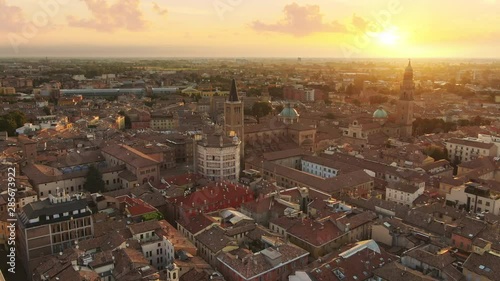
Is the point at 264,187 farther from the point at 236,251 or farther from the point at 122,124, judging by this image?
the point at 122,124

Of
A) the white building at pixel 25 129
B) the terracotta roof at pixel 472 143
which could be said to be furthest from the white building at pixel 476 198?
the white building at pixel 25 129

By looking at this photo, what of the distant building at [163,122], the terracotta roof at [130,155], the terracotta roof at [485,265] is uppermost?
the terracotta roof at [130,155]

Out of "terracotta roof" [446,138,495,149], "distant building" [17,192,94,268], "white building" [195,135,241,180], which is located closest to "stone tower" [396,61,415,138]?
"terracotta roof" [446,138,495,149]

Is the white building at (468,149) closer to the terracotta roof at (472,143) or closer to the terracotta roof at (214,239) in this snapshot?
the terracotta roof at (472,143)

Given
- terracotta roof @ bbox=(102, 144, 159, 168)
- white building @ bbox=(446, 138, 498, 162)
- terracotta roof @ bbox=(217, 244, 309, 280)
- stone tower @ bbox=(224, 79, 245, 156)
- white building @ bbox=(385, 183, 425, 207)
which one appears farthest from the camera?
white building @ bbox=(446, 138, 498, 162)

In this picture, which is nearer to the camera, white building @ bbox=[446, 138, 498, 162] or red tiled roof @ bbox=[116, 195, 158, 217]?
red tiled roof @ bbox=[116, 195, 158, 217]

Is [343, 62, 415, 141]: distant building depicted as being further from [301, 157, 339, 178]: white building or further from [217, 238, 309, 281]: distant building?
[217, 238, 309, 281]: distant building

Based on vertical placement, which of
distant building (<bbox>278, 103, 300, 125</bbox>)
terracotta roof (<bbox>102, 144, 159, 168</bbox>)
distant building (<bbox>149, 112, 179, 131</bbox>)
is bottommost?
distant building (<bbox>149, 112, 179, 131</bbox>)

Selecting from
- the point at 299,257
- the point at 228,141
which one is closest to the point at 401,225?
the point at 299,257
